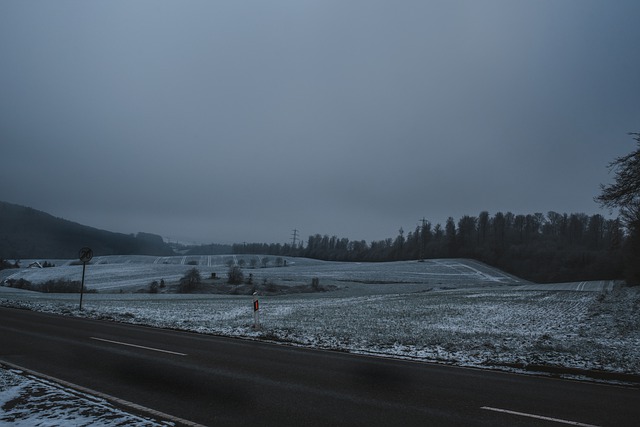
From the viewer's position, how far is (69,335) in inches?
591

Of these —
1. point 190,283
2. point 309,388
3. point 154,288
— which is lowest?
point 154,288

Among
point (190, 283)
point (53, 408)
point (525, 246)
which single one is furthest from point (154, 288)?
point (525, 246)

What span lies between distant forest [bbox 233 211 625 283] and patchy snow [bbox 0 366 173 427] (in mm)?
97679

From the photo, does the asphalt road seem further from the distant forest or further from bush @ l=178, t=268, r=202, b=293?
the distant forest

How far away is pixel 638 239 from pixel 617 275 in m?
43.0

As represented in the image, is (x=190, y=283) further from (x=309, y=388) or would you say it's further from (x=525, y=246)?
(x=525, y=246)

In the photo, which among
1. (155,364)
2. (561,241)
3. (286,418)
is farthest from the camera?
(561,241)

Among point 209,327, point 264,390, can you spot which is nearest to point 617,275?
point 209,327

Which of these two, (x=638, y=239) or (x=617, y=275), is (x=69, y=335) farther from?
(x=617, y=275)

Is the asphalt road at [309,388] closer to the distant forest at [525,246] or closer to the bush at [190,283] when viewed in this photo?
the bush at [190,283]

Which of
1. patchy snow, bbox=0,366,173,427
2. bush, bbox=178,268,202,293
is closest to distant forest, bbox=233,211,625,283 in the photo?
bush, bbox=178,268,202,293

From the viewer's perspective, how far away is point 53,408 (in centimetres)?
638

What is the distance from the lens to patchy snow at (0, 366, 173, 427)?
228 inches

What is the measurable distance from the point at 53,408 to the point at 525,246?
14235 centimetres
